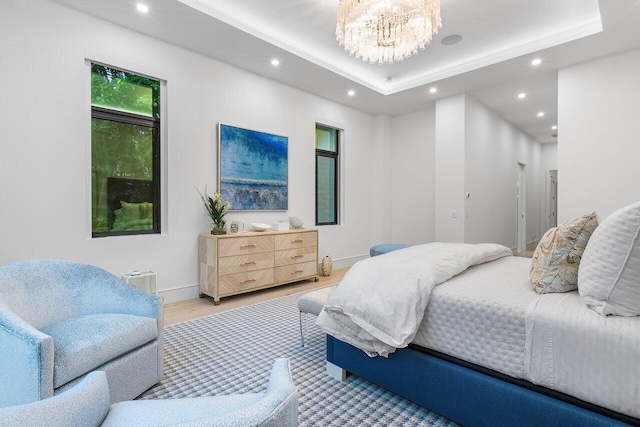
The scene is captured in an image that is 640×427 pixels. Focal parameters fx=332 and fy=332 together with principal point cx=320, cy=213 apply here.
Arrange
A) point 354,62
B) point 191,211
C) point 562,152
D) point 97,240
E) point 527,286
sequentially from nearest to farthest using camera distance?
point 527,286 → point 97,240 → point 191,211 → point 562,152 → point 354,62

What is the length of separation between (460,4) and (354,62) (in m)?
1.59

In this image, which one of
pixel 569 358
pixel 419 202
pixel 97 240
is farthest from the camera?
pixel 419 202

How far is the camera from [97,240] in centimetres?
311

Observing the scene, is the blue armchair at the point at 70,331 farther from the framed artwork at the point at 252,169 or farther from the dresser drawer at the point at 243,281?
the framed artwork at the point at 252,169

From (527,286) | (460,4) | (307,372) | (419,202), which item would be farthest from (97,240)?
(419,202)

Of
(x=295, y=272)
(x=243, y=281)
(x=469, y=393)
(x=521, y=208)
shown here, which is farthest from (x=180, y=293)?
(x=521, y=208)

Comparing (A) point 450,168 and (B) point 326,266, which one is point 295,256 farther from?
(A) point 450,168

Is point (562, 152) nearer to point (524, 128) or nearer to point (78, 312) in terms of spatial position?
point (524, 128)

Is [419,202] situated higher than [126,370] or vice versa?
[419,202]

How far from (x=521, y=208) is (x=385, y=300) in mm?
7131

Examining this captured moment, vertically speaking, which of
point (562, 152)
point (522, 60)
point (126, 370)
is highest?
point (522, 60)

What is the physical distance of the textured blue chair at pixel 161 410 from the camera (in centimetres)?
56

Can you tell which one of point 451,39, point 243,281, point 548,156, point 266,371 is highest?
point 451,39

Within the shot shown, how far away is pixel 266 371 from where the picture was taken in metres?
2.13
